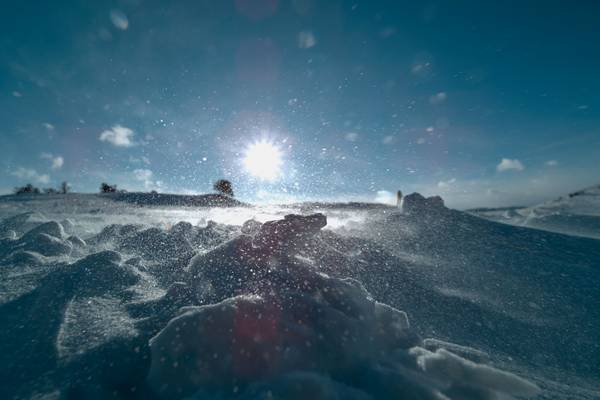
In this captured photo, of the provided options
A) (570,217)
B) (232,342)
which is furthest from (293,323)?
(570,217)

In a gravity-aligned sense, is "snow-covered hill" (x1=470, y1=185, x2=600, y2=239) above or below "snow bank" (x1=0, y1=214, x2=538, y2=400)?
above

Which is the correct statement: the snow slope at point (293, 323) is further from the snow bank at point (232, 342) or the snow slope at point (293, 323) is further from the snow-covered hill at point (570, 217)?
the snow-covered hill at point (570, 217)

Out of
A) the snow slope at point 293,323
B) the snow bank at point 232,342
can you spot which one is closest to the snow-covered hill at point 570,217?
the snow slope at point 293,323

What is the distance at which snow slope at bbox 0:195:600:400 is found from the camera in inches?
51.7

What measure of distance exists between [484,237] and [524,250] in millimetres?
542

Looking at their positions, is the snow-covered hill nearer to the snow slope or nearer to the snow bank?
the snow slope

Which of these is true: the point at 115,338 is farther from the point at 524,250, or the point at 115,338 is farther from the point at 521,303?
the point at 524,250

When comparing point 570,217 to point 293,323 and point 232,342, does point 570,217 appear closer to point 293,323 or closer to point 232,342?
point 293,323

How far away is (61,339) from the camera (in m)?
1.54

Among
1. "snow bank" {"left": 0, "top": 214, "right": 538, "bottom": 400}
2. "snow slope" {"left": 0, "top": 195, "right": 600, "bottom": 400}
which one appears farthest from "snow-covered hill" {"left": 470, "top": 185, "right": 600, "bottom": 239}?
"snow bank" {"left": 0, "top": 214, "right": 538, "bottom": 400}

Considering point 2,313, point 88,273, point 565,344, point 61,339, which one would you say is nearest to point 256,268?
point 61,339

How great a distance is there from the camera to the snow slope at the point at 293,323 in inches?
51.7

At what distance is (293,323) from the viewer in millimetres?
1502

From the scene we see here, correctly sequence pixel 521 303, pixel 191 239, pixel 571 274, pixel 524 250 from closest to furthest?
pixel 521 303, pixel 571 274, pixel 524 250, pixel 191 239
